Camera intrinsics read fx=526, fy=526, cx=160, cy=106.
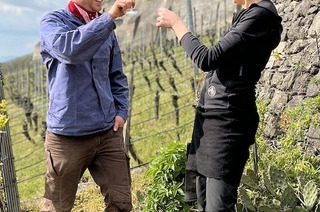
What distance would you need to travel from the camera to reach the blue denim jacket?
242 centimetres

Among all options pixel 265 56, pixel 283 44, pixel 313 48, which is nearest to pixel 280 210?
pixel 265 56

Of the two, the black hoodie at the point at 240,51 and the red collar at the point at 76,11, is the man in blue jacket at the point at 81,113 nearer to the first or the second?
the red collar at the point at 76,11

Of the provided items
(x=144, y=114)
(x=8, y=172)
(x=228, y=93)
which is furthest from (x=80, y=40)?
(x=144, y=114)

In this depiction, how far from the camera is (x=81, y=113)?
260 centimetres

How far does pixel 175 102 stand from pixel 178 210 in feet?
24.8

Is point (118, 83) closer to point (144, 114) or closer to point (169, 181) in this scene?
point (169, 181)

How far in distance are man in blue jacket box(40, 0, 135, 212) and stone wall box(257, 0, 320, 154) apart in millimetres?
2114

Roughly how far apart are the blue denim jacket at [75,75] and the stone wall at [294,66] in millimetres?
2226

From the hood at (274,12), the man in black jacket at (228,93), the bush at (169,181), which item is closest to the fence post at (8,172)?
the bush at (169,181)

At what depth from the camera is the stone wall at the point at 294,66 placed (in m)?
4.63

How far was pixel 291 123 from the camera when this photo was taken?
4.46 metres

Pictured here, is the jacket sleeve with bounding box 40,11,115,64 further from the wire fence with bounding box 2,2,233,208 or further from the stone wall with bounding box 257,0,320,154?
the wire fence with bounding box 2,2,233,208

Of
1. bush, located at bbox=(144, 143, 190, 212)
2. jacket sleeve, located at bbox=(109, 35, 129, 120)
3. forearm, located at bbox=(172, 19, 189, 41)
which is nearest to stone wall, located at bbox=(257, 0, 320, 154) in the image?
bush, located at bbox=(144, 143, 190, 212)

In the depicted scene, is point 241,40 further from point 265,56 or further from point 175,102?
point 175,102
